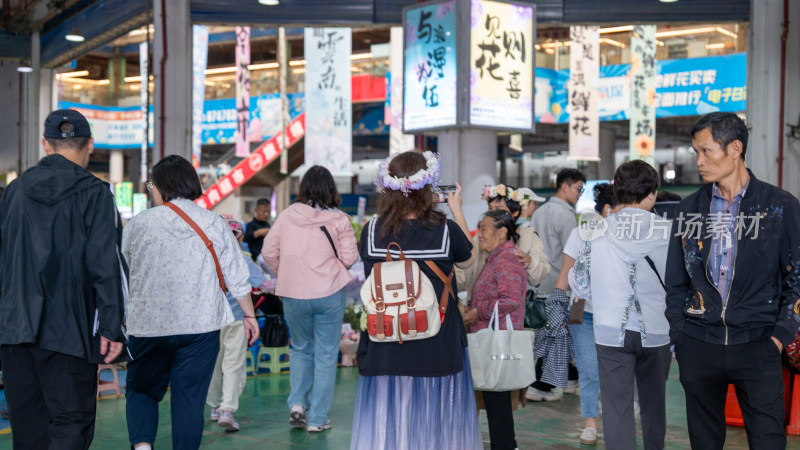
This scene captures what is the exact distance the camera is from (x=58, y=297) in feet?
9.58

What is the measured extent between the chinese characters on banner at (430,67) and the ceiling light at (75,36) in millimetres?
6577

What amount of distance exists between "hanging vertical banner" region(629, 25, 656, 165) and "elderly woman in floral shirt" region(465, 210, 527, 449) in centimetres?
Result: 1182

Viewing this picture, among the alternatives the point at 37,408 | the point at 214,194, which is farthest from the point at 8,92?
the point at 37,408

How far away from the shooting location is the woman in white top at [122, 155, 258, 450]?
11.9 feet

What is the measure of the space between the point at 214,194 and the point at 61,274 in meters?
16.2

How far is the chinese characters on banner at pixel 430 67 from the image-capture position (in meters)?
8.37

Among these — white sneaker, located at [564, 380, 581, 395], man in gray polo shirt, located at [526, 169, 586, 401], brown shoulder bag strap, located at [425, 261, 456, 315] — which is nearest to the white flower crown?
brown shoulder bag strap, located at [425, 261, 456, 315]

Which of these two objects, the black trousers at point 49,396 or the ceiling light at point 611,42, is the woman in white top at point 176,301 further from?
the ceiling light at point 611,42

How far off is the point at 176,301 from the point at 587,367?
2.70m

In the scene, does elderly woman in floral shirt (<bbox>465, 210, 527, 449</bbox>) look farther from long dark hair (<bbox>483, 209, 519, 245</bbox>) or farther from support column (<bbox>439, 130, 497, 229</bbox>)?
support column (<bbox>439, 130, 497, 229</bbox>)

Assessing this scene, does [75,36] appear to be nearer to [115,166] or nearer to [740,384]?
[740,384]

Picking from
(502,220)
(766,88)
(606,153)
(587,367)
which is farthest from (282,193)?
(502,220)

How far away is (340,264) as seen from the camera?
5.25 m

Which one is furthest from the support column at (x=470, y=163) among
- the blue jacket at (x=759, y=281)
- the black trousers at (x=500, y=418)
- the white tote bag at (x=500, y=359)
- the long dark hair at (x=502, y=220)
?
the blue jacket at (x=759, y=281)
